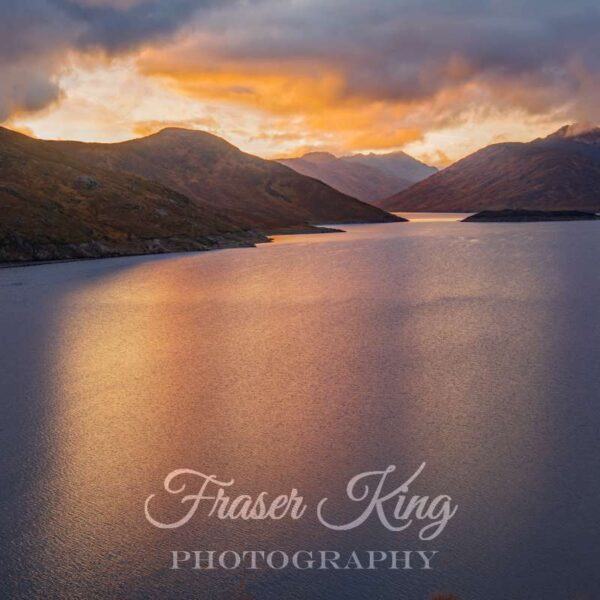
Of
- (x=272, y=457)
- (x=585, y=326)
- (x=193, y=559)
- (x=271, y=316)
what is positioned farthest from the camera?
(x=271, y=316)

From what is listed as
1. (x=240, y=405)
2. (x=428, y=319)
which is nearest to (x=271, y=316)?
(x=428, y=319)

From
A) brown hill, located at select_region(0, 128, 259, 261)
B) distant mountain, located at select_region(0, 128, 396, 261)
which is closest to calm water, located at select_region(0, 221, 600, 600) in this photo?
distant mountain, located at select_region(0, 128, 396, 261)

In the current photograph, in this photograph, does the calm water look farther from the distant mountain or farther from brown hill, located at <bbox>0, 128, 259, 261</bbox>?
brown hill, located at <bbox>0, 128, 259, 261</bbox>

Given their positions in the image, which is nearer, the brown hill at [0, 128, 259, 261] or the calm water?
the calm water

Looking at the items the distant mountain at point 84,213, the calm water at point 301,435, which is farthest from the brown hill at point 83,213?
the calm water at point 301,435

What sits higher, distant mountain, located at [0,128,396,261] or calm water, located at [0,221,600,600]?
distant mountain, located at [0,128,396,261]

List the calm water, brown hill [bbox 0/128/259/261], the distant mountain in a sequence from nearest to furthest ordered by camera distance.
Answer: the calm water → brown hill [bbox 0/128/259/261] → the distant mountain

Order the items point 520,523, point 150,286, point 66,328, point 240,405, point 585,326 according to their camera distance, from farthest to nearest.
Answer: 1. point 150,286
2. point 66,328
3. point 585,326
4. point 240,405
5. point 520,523

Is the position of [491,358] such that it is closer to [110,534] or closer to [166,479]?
[166,479]

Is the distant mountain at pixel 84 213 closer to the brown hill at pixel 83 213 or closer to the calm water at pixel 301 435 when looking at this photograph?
the brown hill at pixel 83 213
